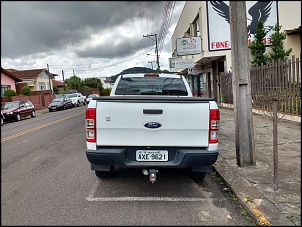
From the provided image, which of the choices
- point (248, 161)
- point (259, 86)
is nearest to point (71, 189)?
point (248, 161)

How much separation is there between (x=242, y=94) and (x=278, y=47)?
37.6ft

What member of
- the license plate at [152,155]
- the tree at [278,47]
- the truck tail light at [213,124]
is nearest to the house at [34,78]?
the tree at [278,47]

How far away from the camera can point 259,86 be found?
10562 millimetres

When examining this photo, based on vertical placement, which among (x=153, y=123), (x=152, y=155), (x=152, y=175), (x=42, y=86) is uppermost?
(x=42, y=86)

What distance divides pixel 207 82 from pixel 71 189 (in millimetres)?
19574

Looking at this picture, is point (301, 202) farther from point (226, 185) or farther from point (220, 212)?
point (226, 185)

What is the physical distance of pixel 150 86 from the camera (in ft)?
17.4

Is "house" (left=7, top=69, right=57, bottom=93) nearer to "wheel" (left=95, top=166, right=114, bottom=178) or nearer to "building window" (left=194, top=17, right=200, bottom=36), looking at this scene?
"building window" (left=194, top=17, right=200, bottom=36)

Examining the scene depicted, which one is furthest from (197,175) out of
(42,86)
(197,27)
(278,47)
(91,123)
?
(42,86)

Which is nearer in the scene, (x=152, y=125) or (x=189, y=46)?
(x=152, y=125)

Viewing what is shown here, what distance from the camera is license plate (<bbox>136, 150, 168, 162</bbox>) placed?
3.55 metres

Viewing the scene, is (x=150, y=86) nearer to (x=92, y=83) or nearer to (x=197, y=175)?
(x=197, y=175)

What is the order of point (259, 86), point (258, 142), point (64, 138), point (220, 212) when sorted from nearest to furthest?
point (220, 212)
point (258, 142)
point (64, 138)
point (259, 86)

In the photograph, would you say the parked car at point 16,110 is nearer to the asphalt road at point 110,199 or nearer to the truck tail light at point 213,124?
the asphalt road at point 110,199
